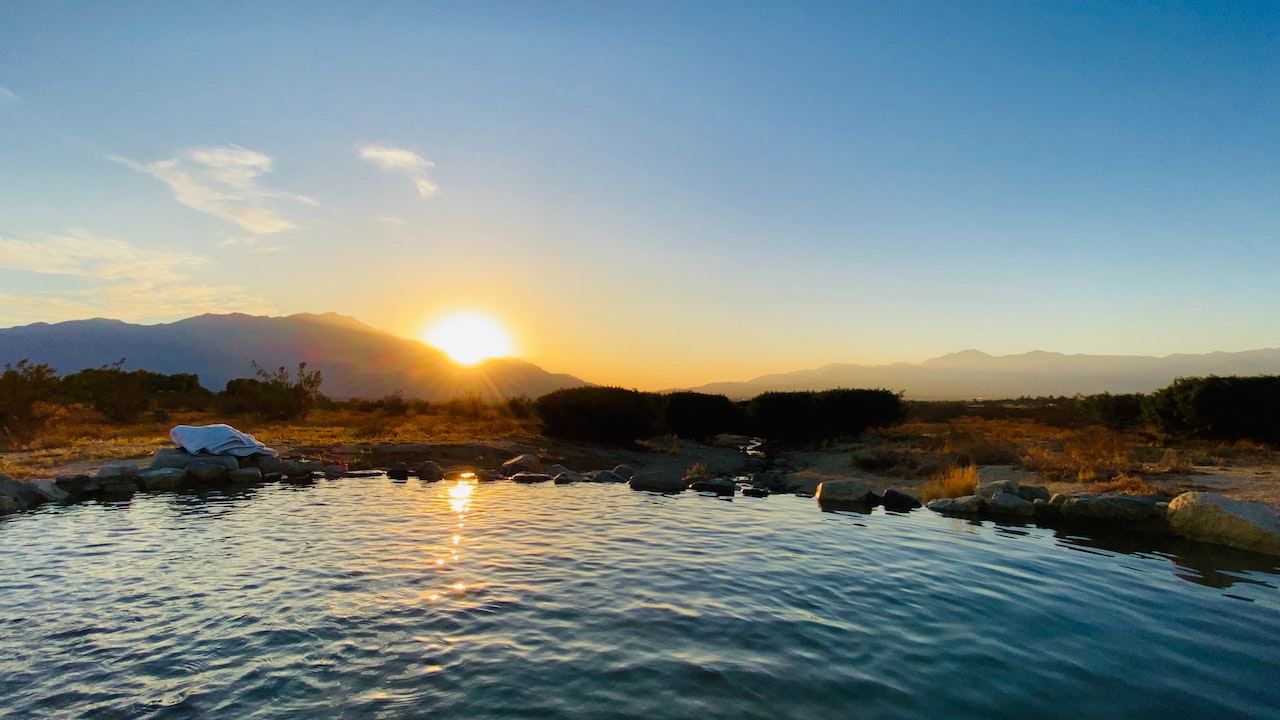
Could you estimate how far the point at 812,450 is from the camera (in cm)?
3097

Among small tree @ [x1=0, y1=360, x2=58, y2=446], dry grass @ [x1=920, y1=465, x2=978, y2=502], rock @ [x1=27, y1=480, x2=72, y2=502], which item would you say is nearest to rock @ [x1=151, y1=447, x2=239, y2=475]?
rock @ [x1=27, y1=480, x2=72, y2=502]

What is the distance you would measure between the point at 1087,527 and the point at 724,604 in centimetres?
987

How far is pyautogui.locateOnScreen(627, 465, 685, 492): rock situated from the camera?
17.6 meters

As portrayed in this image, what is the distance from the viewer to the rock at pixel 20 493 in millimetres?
12938

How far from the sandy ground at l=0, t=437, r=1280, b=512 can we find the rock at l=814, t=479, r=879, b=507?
2.05m

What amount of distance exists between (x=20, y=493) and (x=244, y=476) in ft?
15.5

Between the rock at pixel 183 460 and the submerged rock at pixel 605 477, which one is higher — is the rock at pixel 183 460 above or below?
above

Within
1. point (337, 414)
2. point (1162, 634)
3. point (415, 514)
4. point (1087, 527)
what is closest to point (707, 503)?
point (415, 514)

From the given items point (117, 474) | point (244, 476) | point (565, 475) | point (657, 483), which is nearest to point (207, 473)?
point (244, 476)

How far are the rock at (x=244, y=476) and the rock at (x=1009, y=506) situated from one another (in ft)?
61.3

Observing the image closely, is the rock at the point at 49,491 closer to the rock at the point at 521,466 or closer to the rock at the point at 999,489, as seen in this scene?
the rock at the point at 521,466

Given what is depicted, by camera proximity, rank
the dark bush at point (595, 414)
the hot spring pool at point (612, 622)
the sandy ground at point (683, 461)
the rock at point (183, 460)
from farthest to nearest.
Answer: the dark bush at point (595, 414), the rock at point (183, 460), the sandy ground at point (683, 461), the hot spring pool at point (612, 622)

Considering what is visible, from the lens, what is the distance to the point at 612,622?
6.62 m

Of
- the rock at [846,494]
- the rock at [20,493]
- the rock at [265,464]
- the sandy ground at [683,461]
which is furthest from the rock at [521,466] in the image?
the rock at [20,493]
